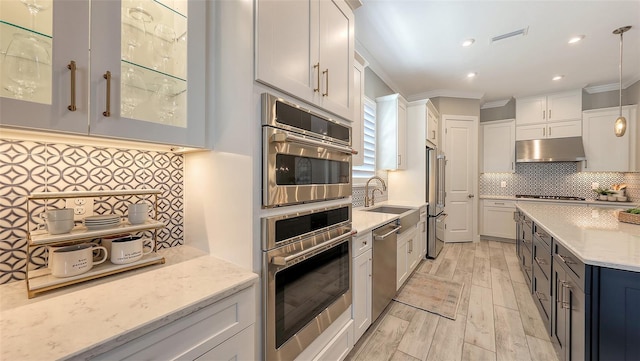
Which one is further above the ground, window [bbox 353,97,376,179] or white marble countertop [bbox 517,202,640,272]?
window [bbox 353,97,376,179]

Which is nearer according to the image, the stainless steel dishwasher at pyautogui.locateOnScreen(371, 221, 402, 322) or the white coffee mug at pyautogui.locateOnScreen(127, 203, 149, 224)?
the white coffee mug at pyautogui.locateOnScreen(127, 203, 149, 224)

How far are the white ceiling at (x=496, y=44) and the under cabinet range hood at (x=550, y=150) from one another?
955 millimetres

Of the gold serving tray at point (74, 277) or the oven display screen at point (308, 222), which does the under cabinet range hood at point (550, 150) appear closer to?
the oven display screen at point (308, 222)

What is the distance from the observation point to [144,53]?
40.2 inches

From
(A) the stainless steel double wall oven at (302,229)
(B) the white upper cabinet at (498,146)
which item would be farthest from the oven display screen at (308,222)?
(B) the white upper cabinet at (498,146)

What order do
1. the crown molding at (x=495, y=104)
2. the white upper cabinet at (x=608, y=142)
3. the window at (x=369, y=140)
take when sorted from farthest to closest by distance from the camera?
the crown molding at (x=495, y=104) → the white upper cabinet at (x=608, y=142) → the window at (x=369, y=140)

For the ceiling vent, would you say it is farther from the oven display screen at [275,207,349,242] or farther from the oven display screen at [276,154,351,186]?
the oven display screen at [275,207,349,242]

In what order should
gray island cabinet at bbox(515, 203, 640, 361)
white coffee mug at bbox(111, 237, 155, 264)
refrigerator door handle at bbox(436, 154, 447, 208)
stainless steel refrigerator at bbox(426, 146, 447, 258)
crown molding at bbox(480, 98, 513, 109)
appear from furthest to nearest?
1. crown molding at bbox(480, 98, 513, 109)
2. refrigerator door handle at bbox(436, 154, 447, 208)
3. stainless steel refrigerator at bbox(426, 146, 447, 258)
4. gray island cabinet at bbox(515, 203, 640, 361)
5. white coffee mug at bbox(111, 237, 155, 264)

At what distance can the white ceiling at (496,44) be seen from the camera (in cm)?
241

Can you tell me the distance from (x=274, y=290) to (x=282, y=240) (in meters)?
0.22

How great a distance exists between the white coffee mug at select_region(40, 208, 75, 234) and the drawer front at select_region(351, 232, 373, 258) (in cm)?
142

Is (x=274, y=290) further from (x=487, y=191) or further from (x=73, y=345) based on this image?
(x=487, y=191)

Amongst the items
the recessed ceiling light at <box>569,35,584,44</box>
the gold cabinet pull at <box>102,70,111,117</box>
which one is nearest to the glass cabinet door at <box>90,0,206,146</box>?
the gold cabinet pull at <box>102,70,111,117</box>

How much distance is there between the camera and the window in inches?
124
